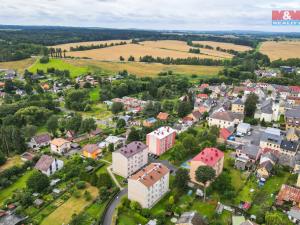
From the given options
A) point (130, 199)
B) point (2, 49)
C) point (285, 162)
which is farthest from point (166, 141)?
point (2, 49)

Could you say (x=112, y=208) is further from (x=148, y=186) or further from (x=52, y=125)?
(x=52, y=125)

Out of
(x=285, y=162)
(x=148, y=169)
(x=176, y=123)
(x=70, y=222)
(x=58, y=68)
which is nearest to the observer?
(x=70, y=222)

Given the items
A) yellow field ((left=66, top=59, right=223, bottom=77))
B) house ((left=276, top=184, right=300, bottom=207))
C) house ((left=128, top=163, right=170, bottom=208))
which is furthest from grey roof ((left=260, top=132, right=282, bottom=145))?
yellow field ((left=66, top=59, right=223, bottom=77))

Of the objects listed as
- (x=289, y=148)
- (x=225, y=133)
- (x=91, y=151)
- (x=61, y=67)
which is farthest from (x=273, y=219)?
(x=61, y=67)

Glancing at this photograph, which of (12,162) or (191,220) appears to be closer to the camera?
(191,220)

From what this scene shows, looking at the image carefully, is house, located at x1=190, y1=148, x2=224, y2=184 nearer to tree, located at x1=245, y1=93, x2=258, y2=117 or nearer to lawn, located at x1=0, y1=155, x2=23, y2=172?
tree, located at x1=245, y1=93, x2=258, y2=117

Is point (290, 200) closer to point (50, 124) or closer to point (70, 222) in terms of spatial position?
point (70, 222)
